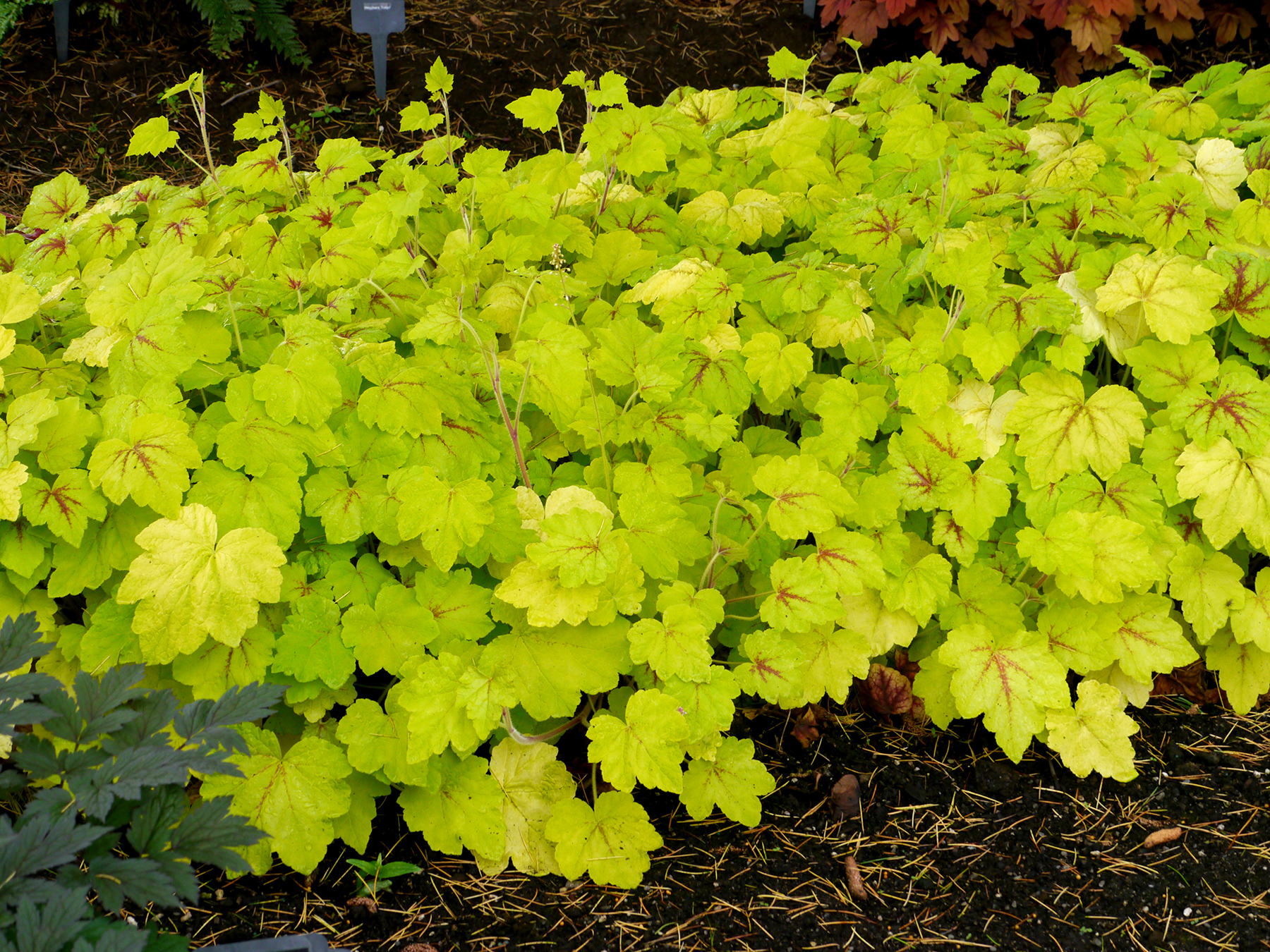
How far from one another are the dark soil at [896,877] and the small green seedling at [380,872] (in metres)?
0.02

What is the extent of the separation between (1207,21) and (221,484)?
5483 mm

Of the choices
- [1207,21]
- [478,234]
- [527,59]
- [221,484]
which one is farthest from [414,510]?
[1207,21]

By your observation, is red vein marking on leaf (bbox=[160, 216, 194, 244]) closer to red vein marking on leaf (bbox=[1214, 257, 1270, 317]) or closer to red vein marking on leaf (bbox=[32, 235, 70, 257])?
red vein marking on leaf (bbox=[32, 235, 70, 257])

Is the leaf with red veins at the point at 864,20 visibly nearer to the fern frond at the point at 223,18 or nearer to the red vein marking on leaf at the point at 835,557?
the fern frond at the point at 223,18

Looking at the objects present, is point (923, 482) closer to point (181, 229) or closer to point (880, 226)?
point (880, 226)

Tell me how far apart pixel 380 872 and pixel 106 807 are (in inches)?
30.6

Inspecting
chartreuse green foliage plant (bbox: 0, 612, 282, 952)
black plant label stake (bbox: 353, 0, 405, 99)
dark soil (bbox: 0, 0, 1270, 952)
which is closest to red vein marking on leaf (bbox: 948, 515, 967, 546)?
dark soil (bbox: 0, 0, 1270, 952)

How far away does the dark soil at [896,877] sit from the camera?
1.66 meters

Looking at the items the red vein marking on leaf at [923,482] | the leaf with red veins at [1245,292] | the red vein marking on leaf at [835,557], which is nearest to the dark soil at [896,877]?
the red vein marking on leaf at [835,557]

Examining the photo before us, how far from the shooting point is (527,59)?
5.10 meters

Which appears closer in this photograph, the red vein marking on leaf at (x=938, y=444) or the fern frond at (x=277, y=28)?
the red vein marking on leaf at (x=938, y=444)

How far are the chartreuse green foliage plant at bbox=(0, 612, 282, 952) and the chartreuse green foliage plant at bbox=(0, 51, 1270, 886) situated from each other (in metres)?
0.40

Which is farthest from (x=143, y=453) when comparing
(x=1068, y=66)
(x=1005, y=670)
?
(x=1068, y=66)

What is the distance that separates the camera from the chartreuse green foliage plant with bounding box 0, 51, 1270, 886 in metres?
1.69
